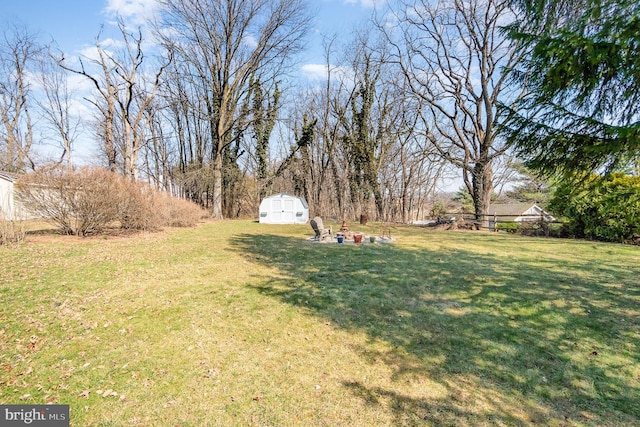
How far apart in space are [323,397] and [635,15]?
18.3 ft

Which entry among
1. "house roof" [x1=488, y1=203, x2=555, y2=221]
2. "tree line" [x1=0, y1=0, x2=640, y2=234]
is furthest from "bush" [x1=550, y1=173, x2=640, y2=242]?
"house roof" [x1=488, y1=203, x2=555, y2=221]

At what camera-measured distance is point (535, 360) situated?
303 cm

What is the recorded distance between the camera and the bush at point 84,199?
8289 millimetres

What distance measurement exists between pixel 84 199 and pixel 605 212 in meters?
16.8

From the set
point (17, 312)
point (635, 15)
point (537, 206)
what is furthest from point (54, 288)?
point (537, 206)

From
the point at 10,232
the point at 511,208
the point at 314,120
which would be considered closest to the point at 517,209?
the point at 511,208

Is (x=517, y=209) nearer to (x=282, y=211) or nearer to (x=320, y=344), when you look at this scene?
(x=282, y=211)

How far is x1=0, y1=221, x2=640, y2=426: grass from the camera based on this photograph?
2.38 meters

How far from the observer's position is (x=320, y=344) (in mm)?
3357

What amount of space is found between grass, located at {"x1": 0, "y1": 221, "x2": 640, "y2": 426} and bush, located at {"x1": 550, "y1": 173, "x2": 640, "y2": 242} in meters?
4.76

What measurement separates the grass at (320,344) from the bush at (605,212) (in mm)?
4755

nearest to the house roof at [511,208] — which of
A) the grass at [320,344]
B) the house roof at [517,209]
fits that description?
the house roof at [517,209]

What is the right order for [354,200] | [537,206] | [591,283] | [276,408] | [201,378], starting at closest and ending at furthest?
[276,408] < [201,378] < [591,283] < [354,200] < [537,206]

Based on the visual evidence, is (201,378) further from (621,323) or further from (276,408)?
(621,323)
